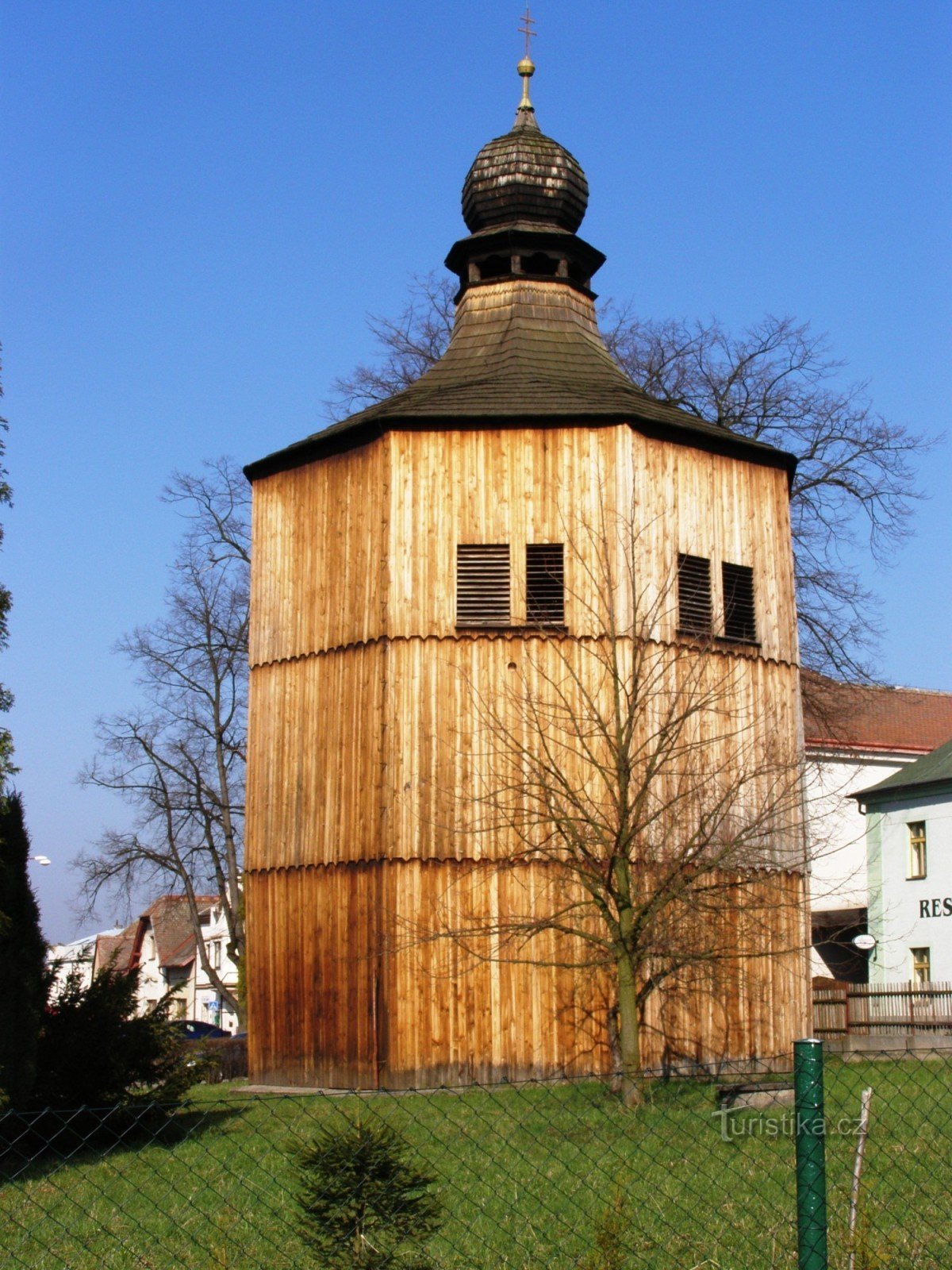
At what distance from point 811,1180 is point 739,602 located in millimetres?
14360

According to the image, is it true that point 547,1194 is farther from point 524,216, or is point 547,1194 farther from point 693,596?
point 524,216

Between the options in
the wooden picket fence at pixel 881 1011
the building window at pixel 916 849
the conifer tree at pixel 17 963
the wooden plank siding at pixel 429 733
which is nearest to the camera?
the conifer tree at pixel 17 963

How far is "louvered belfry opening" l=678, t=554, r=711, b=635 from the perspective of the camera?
18328mm

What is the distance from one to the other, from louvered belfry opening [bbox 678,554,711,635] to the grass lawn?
20.3 feet

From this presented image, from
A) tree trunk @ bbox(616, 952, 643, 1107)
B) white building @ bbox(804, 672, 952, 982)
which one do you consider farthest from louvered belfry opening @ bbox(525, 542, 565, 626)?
white building @ bbox(804, 672, 952, 982)

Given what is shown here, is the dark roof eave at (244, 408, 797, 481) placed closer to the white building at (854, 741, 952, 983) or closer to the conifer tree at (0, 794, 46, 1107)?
the conifer tree at (0, 794, 46, 1107)

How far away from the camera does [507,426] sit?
18109mm

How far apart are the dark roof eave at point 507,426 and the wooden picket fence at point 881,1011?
8955 mm

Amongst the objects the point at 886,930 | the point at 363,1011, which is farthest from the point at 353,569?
the point at 886,930

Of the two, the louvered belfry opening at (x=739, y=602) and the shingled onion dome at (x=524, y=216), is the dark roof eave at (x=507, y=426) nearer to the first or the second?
the louvered belfry opening at (x=739, y=602)

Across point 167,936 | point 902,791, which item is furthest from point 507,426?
point 167,936

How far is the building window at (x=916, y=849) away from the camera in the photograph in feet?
111

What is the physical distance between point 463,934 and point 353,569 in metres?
A: 4.75

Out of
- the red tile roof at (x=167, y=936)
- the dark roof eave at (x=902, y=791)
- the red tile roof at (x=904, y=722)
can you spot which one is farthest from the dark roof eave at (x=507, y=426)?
the red tile roof at (x=167, y=936)
